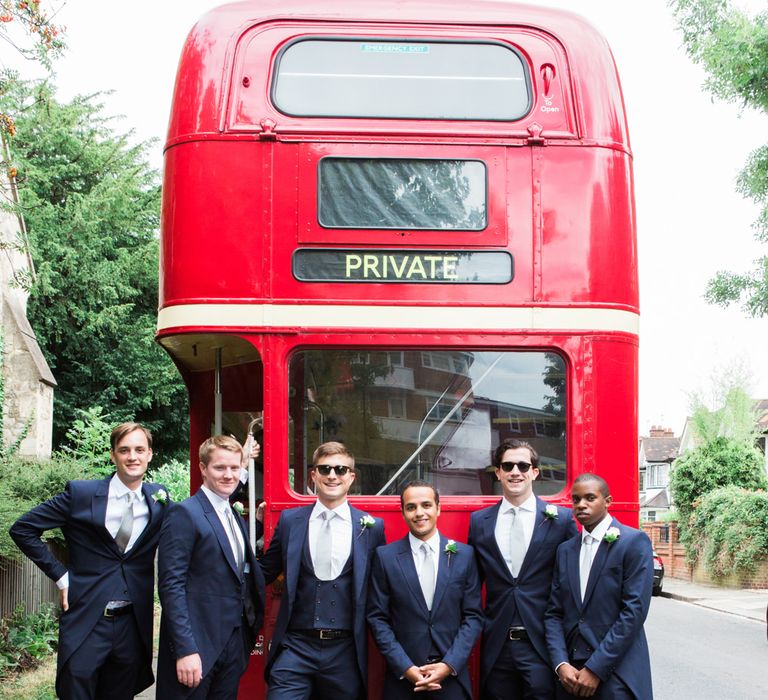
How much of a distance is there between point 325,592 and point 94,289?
2343 cm

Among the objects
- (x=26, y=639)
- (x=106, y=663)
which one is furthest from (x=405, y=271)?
(x=26, y=639)

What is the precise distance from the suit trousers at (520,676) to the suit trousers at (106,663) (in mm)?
1835

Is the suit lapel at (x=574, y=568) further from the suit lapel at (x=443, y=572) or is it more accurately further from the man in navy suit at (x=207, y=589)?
the man in navy suit at (x=207, y=589)

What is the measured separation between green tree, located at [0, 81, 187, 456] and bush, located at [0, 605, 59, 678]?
15.1 meters

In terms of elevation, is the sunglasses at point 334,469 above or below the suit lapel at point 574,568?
above

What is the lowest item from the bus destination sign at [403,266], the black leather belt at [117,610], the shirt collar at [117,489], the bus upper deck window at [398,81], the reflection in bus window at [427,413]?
the black leather belt at [117,610]

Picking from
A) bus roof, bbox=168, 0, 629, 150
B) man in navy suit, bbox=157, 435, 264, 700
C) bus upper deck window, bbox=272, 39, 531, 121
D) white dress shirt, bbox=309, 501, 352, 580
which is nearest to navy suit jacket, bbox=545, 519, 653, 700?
white dress shirt, bbox=309, 501, 352, 580

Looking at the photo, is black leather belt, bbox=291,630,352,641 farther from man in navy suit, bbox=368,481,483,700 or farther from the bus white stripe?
the bus white stripe

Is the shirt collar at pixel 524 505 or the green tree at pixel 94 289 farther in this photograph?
the green tree at pixel 94 289

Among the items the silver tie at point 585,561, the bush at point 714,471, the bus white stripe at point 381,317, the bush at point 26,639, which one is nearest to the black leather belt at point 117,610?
the bus white stripe at point 381,317

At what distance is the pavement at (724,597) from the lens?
21438 millimetres

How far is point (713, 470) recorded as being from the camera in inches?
1233

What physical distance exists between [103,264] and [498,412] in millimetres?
23008

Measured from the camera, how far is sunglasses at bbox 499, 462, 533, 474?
534cm
